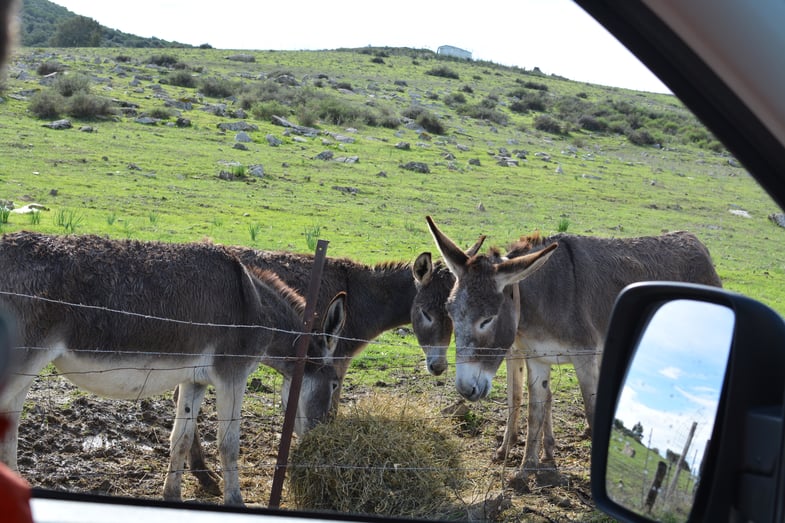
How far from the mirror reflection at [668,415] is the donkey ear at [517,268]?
14.9 feet

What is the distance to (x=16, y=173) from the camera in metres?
17.8

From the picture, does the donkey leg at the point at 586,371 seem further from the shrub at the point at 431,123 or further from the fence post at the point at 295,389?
the shrub at the point at 431,123

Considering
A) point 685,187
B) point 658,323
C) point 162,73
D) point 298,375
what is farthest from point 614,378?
point 162,73

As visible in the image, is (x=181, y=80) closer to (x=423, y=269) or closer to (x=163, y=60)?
(x=163, y=60)

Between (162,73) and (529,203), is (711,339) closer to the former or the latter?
(529,203)

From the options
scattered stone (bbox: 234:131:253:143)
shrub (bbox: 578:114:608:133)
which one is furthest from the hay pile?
shrub (bbox: 578:114:608:133)

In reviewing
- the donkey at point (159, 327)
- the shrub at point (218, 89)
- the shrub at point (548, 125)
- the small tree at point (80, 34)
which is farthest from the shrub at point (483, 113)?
the donkey at point (159, 327)

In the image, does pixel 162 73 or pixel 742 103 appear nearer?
pixel 742 103

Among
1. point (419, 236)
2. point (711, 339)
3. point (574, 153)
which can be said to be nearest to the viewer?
point (711, 339)

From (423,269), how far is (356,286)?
746mm

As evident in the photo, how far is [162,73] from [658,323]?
40866 mm

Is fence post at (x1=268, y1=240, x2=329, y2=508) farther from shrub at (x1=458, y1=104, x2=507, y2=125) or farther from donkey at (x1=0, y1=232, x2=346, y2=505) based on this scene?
shrub at (x1=458, y1=104, x2=507, y2=125)

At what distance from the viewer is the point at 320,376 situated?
6453 mm

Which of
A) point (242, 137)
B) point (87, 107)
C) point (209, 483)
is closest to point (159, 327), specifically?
point (209, 483)
